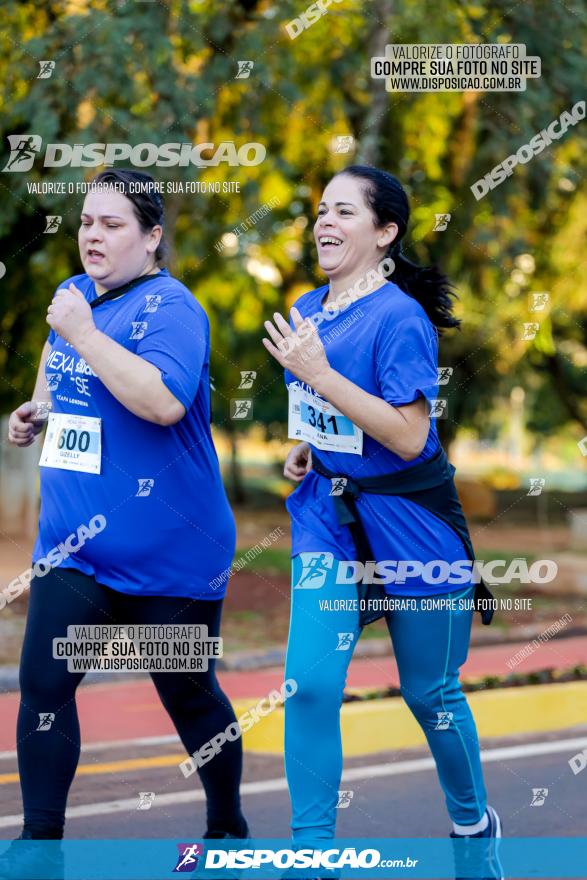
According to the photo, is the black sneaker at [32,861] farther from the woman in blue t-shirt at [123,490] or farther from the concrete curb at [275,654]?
the concrete curb at [275,654]

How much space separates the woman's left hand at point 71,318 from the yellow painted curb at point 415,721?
320cm

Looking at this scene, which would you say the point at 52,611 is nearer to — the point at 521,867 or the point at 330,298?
the point at 330,298

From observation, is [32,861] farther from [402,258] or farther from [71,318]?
[402,258]

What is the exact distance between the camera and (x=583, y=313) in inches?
834

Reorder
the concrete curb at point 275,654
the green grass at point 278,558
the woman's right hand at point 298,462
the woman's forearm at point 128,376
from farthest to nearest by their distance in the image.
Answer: the green grass at point 278,558, the concrete curb at point 275,654, the woman's right hand at point 298,462, the woman's forearm at point 128,376

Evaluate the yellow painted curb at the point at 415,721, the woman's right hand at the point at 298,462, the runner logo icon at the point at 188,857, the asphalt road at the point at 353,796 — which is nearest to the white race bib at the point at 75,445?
the woman's right hand at the point at 298,462

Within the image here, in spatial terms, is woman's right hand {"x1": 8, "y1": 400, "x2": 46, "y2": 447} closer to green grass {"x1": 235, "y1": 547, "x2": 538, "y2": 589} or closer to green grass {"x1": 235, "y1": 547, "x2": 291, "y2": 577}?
green grass {"x1": 235, "y1": 547, "x2": 538, "y2": 589}

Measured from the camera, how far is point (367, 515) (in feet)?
12.4

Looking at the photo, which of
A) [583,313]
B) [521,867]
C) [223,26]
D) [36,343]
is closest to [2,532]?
[36,343]

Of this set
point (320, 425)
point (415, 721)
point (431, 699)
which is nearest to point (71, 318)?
point (320, 425)

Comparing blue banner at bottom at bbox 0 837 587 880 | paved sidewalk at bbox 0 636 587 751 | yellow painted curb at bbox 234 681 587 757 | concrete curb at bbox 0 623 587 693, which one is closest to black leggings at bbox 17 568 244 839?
blue banner at bottom at bbox 0 837 587 880

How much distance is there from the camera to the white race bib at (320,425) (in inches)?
148

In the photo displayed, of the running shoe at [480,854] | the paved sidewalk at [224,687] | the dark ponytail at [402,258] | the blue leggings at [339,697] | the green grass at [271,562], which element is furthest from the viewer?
the green grass at [271,562]

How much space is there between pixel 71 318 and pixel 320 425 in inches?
27.6
